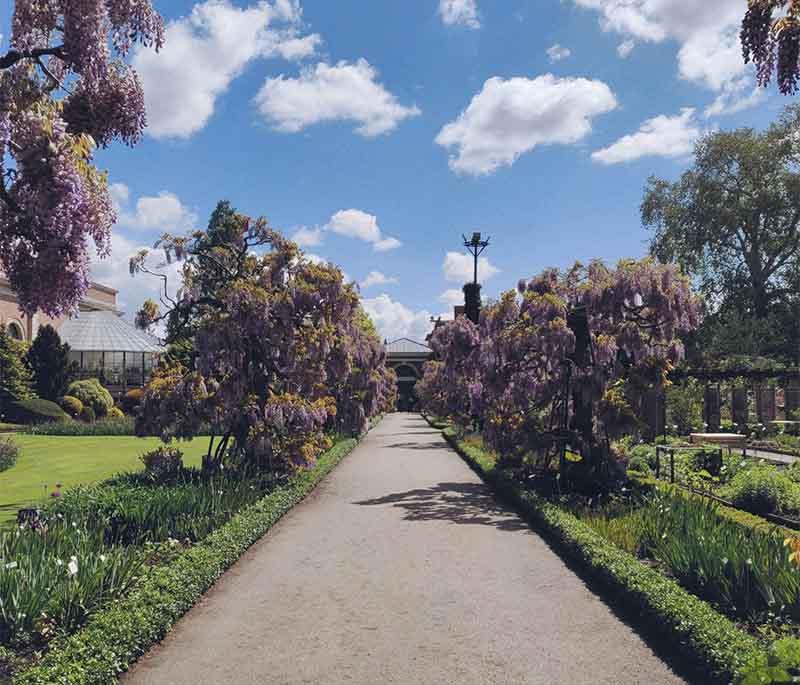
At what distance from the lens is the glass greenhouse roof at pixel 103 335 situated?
52188 mm

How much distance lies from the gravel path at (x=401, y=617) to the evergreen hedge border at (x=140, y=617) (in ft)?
0.56

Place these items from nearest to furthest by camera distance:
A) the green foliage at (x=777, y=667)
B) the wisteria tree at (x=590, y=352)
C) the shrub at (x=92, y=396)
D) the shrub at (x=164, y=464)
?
the green foliage at (x=777, y=667) < the shrub at (x=164, y=464) < the wisteria tree at (x=590, y=352) < the shrub at (x=92, y=396)

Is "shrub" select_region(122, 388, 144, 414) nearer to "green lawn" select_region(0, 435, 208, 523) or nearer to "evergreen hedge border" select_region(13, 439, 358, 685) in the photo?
"green lawn" select_region(0, 435, 208, 523)

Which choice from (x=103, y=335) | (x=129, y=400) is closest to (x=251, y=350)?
(x=129, y=400)

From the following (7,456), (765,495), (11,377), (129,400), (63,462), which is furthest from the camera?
(129,400)

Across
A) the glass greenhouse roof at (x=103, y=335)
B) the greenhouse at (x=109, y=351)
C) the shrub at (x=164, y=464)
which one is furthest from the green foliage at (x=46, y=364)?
the shrub at (x=164, y=464)

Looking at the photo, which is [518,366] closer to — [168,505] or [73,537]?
[168,505]

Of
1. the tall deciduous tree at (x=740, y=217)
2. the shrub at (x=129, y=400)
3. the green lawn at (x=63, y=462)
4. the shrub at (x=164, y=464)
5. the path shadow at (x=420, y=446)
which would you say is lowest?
the path shadow at (x=420, y=446)

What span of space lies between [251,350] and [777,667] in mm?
11395

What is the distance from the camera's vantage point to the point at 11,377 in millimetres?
38250

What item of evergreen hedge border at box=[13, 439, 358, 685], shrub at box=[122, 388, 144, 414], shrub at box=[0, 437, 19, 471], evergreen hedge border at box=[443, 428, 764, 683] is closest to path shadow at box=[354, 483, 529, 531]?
evergreen hedge border at box=[443, 428, 764, 683]

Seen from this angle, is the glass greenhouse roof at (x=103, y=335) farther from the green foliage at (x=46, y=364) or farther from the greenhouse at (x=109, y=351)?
the green foliage at (x=46, y=364)

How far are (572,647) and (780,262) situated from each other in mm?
45581

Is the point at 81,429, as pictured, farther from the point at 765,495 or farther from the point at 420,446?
→ the point at 765,495
